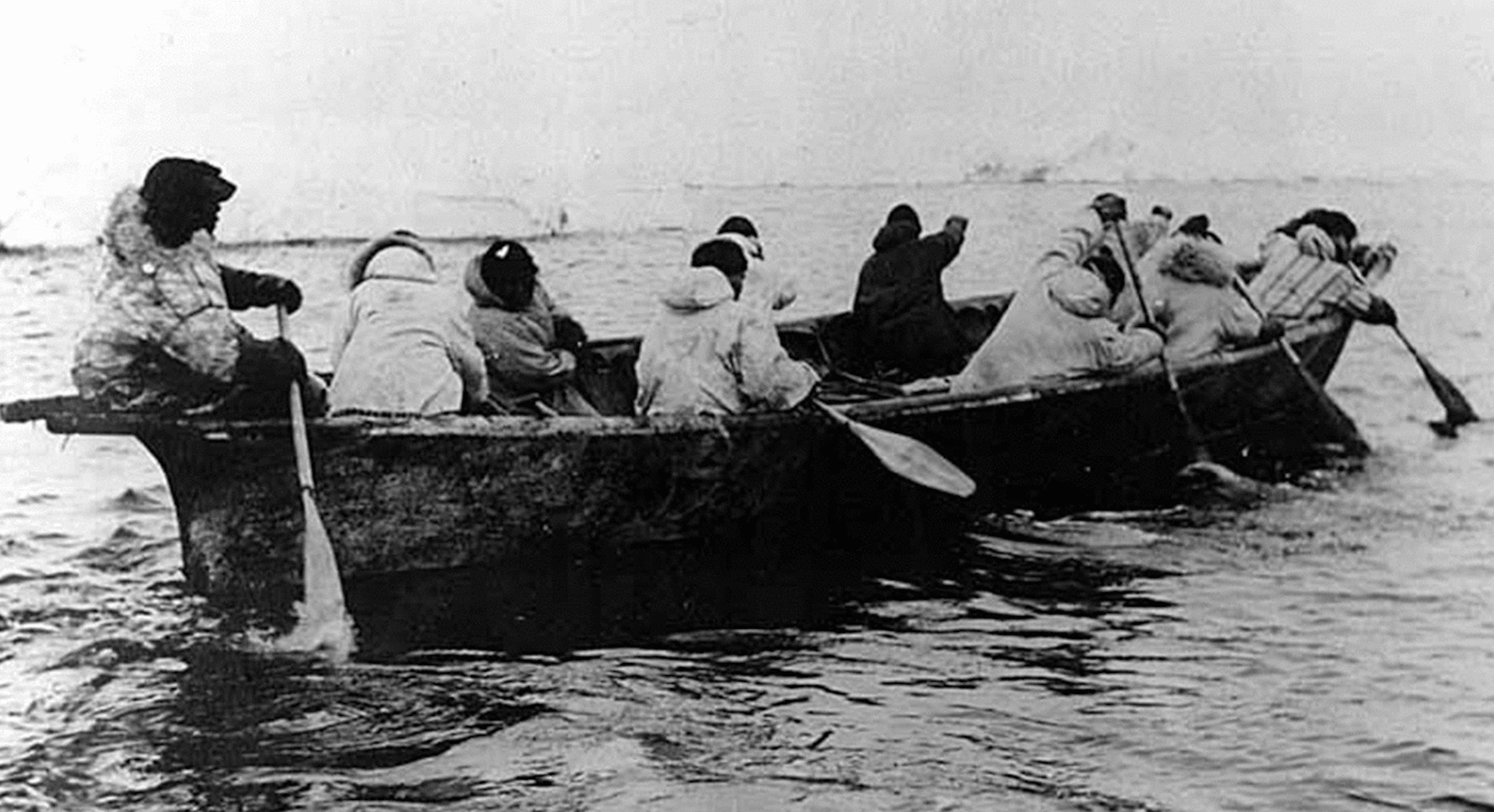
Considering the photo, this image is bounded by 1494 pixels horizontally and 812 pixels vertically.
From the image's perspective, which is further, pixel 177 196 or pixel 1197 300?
pixel 1197 300

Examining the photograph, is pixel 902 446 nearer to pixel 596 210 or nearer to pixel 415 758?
pixel 596 210

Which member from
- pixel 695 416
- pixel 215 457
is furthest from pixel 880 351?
pixel 215 457

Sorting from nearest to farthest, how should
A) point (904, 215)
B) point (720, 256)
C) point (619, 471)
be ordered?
point (619, 471)
point (720, 256)
point (904, 215)

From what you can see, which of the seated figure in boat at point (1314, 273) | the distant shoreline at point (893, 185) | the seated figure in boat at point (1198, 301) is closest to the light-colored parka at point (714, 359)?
the distant shoreline at point (893, 185)

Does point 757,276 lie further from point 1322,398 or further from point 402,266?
point 1322,398

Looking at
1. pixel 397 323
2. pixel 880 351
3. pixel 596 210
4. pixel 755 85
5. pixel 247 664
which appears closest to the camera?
pixel 247 664

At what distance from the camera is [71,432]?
13.6ft

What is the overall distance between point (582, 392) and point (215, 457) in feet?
6.06

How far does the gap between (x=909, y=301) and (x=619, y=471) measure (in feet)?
7.62

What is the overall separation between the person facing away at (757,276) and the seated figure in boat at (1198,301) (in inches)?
54.8

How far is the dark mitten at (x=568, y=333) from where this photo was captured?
5594mm

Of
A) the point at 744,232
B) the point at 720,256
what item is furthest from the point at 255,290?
the point at 744,232

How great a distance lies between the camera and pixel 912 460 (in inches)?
200

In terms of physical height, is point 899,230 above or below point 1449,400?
above
